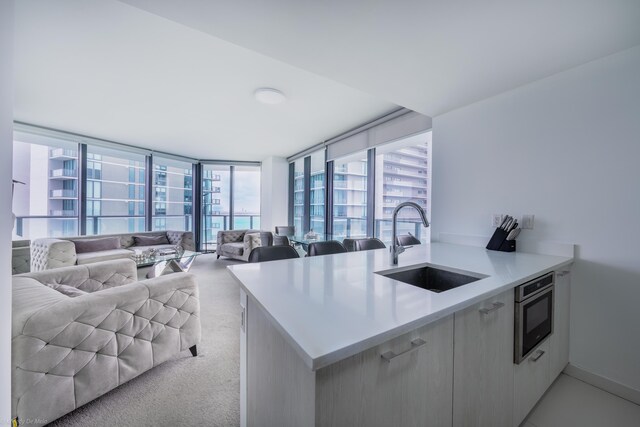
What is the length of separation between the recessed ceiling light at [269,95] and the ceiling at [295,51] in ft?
0.26

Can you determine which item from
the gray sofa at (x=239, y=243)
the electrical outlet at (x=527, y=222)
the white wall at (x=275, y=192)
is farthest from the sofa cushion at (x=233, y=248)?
the electrical outlet at (x=527, y=222)

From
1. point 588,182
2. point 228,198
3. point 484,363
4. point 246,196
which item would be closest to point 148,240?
point 228,198

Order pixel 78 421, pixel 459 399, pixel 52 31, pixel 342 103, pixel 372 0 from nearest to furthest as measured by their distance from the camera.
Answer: pixel 459 399 < pixel 372 0 < pixel 78 421 < pixel 52 31 < pixel 342 103

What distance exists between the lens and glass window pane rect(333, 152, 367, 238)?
14.3 ft

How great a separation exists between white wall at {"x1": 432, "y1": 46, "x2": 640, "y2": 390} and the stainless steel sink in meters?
1.08

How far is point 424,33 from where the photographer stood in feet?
4.75

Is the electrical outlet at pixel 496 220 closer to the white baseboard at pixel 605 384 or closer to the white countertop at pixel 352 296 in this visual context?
the white countertop at pixel 352 296

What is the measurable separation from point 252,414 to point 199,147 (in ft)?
18.2

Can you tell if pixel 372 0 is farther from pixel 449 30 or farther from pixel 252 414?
pixel 252 414

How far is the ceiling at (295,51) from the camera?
1.31m

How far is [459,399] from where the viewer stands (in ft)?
3.04

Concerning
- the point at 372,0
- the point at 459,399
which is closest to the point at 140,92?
the point at 372,0

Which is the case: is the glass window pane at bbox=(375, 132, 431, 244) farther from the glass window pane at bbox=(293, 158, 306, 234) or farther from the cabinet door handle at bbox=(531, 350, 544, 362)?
the glass window pane at bbox=(293, 158, 306, 234)

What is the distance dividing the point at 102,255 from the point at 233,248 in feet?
7.23
